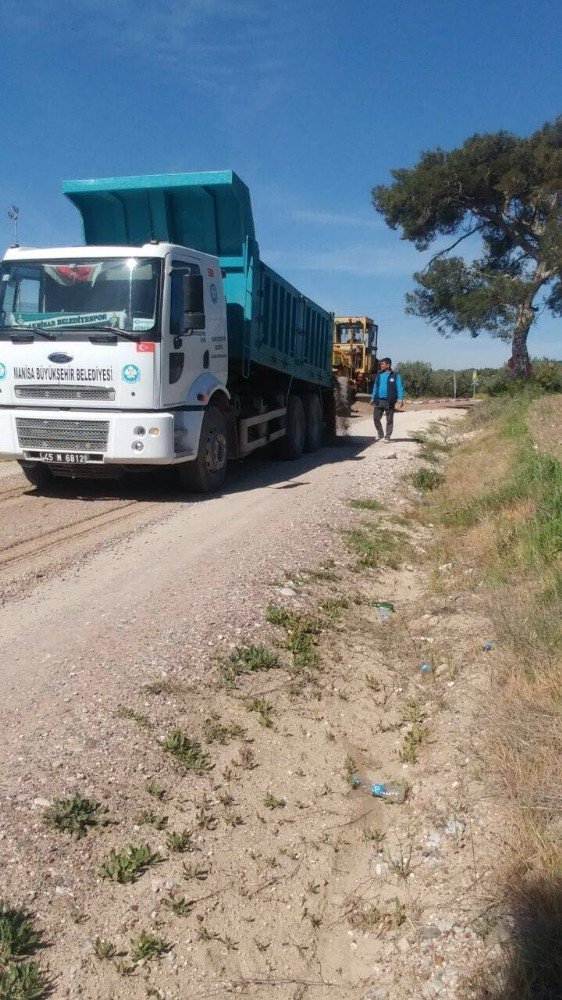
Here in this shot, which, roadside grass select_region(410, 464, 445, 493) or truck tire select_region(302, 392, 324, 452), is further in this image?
truck tire select_region(302, 392, 324, 452)

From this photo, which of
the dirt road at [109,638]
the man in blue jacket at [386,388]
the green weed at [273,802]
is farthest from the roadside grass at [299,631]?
the man in blue jacket at [386,388]

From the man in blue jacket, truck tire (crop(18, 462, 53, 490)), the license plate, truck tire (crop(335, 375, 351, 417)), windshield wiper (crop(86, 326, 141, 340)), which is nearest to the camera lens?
windshield wiper (crop(86, 326, 141, 340))

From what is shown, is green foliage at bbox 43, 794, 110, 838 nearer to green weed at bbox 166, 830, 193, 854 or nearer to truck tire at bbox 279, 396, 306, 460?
green weed at bbox 166, 830, 193, 854

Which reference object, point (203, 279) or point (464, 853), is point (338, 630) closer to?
point (464, 853)

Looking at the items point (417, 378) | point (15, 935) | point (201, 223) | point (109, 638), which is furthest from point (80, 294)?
point (417, 378)

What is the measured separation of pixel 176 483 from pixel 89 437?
190 centimetres

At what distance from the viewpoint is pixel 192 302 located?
26.3ft

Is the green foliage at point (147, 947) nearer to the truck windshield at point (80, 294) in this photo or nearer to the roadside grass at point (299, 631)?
the roadside grass at point (299, 631)

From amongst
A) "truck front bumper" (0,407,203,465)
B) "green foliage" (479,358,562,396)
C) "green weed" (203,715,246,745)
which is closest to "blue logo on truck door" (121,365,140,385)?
"truck front bumper" (0,407,203,465)

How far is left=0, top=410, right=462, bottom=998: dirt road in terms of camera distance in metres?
2.59

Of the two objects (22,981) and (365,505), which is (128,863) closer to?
(22,981)

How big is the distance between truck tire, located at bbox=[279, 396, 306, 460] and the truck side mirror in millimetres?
4621

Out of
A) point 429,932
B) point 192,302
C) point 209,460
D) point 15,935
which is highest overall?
point 192,302

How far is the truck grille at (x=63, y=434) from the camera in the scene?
778 centimetres
